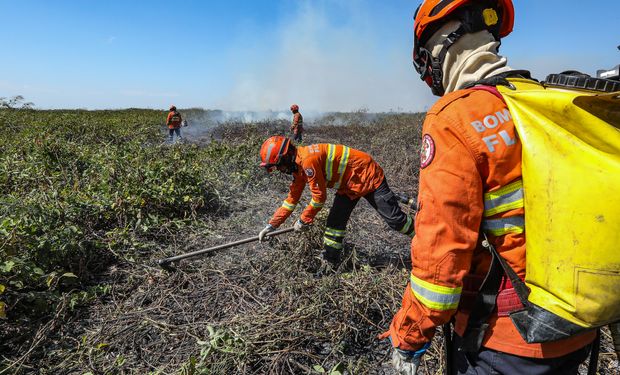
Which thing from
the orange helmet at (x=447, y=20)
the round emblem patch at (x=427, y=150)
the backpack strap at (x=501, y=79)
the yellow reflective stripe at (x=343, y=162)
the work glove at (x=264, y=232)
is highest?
the orange helmet at (x=447, y=20)

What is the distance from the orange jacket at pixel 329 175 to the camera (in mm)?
3551

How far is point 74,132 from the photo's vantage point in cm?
948

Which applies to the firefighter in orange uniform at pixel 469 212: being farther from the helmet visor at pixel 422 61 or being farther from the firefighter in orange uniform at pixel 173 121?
the firefighter in orange uniform at pixel 173 121

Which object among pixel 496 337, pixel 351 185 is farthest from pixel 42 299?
pixel 496 337

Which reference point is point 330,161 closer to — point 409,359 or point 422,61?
point 422,61

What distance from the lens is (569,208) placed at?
3.07 feet

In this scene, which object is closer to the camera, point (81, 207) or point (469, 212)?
point (469, 212)

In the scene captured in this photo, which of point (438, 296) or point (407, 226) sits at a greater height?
point (438, 296)

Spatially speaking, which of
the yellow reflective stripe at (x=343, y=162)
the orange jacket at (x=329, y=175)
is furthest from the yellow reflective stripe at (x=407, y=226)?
the yellow reflective stripe at (x=343, y=162)

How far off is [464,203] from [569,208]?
0.86 feet

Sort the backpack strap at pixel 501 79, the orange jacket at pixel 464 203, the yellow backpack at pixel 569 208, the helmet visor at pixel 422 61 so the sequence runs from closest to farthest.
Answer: the yellow backpack at pixel 569 208, the orange jacket at pixel 464 203, the backpack strap at pixel 501 79, the helmet visor at pixel 422 61

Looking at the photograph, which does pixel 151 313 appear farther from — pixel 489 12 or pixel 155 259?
pixel 489 12

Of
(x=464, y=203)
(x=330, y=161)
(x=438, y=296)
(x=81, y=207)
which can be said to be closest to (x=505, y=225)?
(x=464, y=203)

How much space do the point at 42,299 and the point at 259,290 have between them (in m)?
1.76
